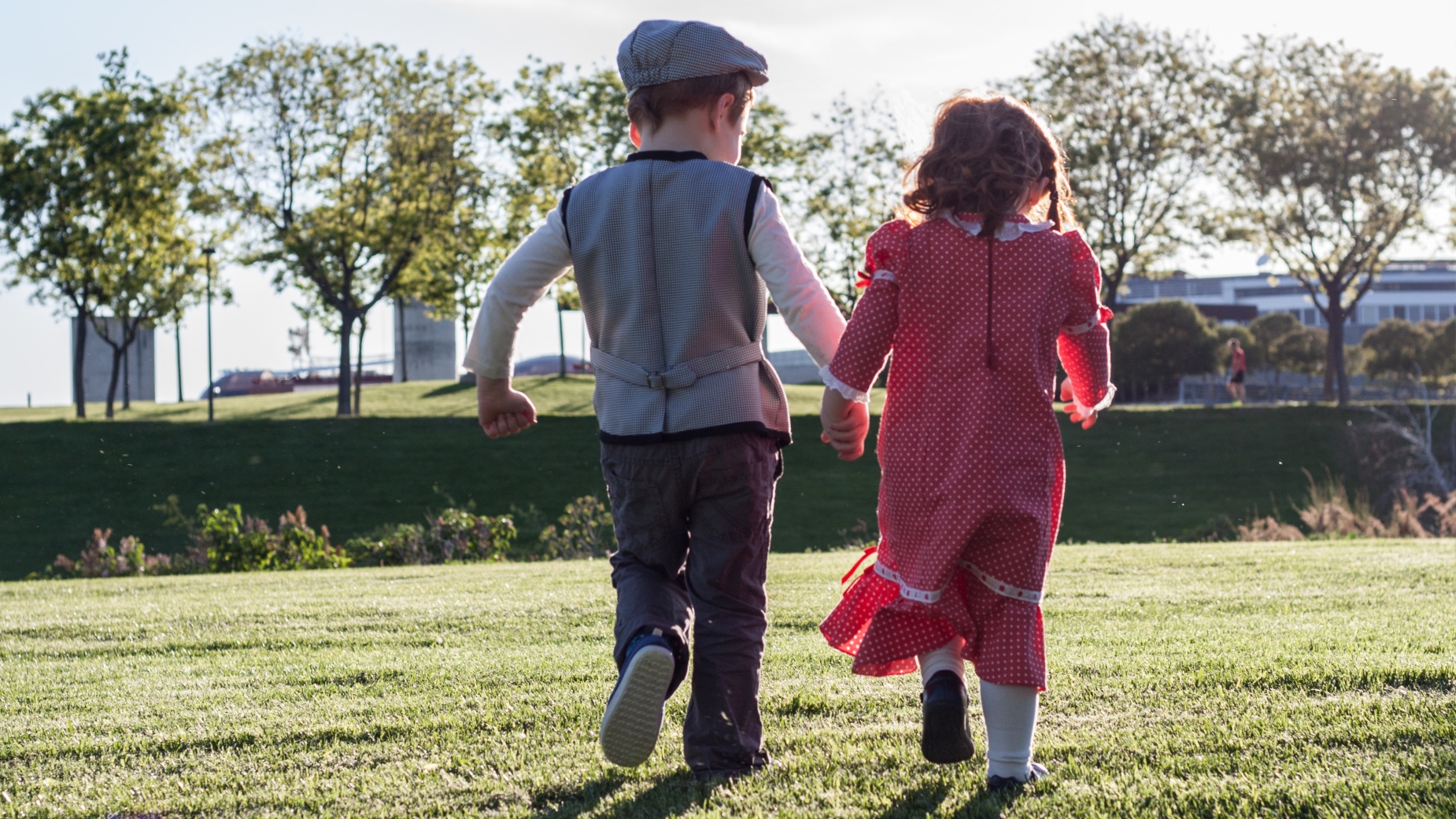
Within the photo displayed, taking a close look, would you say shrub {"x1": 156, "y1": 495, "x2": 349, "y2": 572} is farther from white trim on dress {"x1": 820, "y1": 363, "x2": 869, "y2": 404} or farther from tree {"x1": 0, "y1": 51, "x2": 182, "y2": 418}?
tree {"x1": 0, "y1": 51, "x2": 182, "y2": 418}

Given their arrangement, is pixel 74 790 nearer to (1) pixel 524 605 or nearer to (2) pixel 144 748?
(2) pixel 144 748

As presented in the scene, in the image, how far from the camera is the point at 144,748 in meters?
3.46

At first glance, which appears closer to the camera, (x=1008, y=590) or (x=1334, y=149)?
(x=1008, y=590)

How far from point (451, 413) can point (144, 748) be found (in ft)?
93.5

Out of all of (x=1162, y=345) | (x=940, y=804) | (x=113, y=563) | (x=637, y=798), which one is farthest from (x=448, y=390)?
(x=940, y=804)

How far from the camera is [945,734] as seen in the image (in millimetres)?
2902

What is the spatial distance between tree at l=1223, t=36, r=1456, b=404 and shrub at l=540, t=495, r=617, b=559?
23433 millimetres

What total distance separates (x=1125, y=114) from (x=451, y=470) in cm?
1956

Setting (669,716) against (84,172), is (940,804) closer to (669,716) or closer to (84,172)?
(669,716)

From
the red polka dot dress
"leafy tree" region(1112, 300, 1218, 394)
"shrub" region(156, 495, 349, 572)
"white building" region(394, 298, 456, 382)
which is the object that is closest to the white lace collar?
the red polka dot dress

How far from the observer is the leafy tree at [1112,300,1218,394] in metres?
42.4

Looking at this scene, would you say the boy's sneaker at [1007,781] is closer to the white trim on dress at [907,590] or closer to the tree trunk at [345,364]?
the white trim on dress at [907,590]

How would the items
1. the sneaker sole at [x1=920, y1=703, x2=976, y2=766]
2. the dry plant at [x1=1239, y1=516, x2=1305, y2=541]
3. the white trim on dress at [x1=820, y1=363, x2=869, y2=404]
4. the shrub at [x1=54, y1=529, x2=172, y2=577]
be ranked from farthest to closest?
the dry plant at [x1=1239, y1=516, x2=1305, y2=541]
the shrub at [x1=54, y1=529, x2=172, y2=577]
the white trim on dress at [x1=820, y1=363, x2=869, y2=404]
the sneaker sole at [x1=920, y1=703, x2=976, y2=766]

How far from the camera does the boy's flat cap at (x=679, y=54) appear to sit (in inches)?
127
